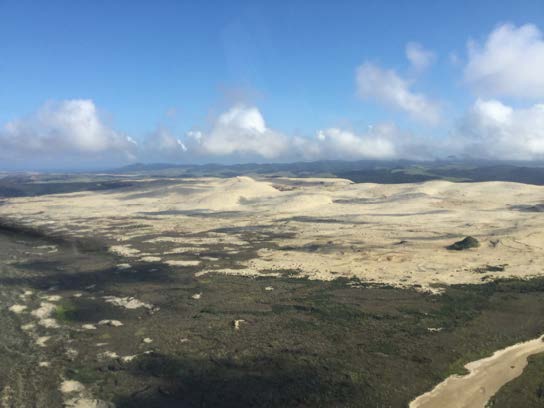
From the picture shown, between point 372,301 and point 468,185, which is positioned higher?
point 468,185

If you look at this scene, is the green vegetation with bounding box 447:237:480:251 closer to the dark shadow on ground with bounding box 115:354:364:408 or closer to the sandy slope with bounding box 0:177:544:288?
the sandy slope with bounding box 0:177:544:288

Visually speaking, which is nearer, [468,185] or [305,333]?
[305,333]

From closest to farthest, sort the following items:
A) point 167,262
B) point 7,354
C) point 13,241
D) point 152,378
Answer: point 152,378 → point 7,354 → point 167,262 → point 13,241

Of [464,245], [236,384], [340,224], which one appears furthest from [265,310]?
[340,224]

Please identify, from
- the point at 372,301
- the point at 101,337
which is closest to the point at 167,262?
the point at 101,337

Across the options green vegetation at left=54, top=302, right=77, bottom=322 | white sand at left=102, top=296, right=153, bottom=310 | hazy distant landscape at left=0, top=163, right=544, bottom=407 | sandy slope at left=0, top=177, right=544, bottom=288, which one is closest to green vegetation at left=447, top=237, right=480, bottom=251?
hazy distant landscape at left=0, top=163, right=544, bottom=407

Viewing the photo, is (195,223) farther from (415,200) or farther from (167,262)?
(415,200)

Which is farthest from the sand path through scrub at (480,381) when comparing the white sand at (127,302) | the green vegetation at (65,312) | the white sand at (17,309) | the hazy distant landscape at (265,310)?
the white sand at (17,309)
